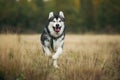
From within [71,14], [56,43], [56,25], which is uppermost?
[56,25]

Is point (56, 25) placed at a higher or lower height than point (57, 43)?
higher

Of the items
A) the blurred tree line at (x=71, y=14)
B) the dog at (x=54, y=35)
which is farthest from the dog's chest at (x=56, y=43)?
the blurred tree line at (x=71, y=14)

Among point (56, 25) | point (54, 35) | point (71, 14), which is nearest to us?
point (56, 25)

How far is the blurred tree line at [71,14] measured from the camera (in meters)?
30.7

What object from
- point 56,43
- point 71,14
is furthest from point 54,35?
point 71,14

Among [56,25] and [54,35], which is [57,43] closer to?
[54,35]

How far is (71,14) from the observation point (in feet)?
107

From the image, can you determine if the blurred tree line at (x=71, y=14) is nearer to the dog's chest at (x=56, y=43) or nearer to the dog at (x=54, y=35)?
the dog at (x=54, y=35)

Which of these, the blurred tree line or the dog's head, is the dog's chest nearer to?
the dog's head

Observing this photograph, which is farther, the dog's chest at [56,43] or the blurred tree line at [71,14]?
the blurred tree line at [71,14]

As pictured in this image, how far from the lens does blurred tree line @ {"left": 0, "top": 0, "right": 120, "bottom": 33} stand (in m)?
30.7

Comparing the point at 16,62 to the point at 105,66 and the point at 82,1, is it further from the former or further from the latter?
the point at 82,1

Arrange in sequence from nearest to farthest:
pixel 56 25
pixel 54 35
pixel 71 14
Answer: pixel 56 25
pixel 54 35
pixel 71 14

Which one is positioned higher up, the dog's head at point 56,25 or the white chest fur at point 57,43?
the dog's head at point 56,25
